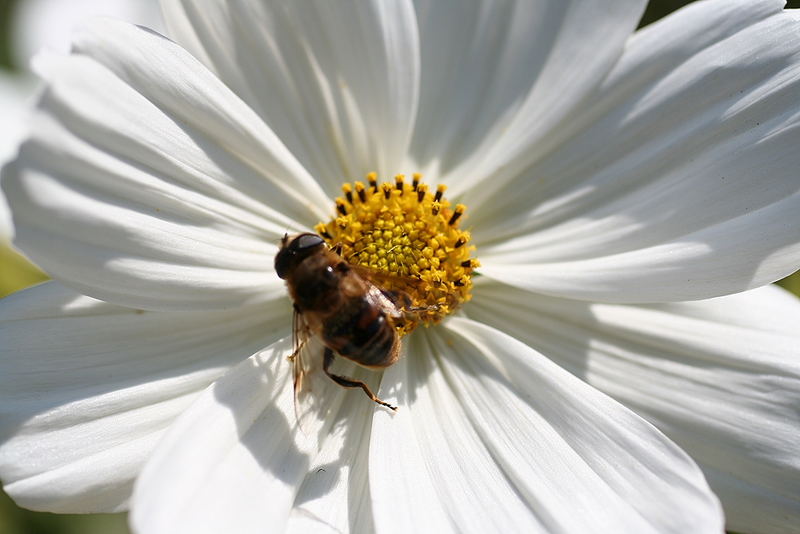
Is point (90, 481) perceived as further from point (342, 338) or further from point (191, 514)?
point (342, 338)

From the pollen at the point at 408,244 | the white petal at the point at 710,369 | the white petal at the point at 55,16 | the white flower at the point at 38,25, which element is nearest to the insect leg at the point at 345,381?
the pollen at the point at 408,244

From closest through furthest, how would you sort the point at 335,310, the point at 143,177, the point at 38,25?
the point at 143,177
the point at 335,310
the point at 38,25

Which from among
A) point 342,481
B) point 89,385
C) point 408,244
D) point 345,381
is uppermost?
point 408,244

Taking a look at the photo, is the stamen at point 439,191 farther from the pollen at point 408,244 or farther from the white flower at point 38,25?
the white flower at point 38,25

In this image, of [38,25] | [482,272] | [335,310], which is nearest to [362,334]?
[335,310]

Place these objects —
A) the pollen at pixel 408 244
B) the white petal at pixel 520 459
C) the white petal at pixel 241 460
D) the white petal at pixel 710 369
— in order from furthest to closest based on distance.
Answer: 1. the pollen at pixel 408 244
2. the white petal at pixel 710 369
3. the white petal at pixel 520 459
4. the white petal at pixel 241 460

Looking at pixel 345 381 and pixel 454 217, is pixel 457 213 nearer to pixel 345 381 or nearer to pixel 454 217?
pixel 454 217

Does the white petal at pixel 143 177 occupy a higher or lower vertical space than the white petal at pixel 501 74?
lower
